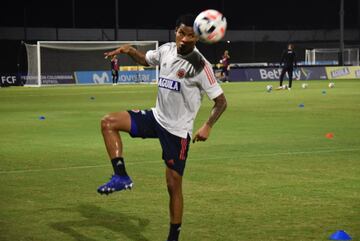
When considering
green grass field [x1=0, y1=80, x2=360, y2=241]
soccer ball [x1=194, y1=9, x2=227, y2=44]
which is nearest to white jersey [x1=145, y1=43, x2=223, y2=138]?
soccer ball [x1=194, y1=9, x2=227, y2=44]

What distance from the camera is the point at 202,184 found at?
11.4 meters

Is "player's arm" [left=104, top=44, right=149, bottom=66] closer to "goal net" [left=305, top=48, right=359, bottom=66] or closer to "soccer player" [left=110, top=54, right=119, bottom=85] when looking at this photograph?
"soccer player" [left=110, top=54, right=119, bottom=85]

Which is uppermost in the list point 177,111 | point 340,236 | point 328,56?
point 177,111

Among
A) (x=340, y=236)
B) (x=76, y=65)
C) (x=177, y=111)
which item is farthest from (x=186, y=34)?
(x=76, y=65)

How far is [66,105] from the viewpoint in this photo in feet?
96.0

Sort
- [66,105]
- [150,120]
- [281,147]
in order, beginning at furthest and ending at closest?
1. [66,105]
2. [281,147]
3. [150,120]

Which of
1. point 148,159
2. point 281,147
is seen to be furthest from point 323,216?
point 281,147

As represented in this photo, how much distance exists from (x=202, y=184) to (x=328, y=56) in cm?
5878

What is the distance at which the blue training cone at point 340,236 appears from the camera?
7.93 meters

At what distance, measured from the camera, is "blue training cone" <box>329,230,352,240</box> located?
26.0 feet

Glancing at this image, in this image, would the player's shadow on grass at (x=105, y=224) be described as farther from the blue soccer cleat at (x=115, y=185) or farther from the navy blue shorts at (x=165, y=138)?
the navy blue shorts at (x=165, y=138)

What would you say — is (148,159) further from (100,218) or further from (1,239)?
(1,239)

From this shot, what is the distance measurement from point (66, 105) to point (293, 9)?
2036 inches

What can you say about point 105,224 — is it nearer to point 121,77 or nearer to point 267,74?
point 121,77
